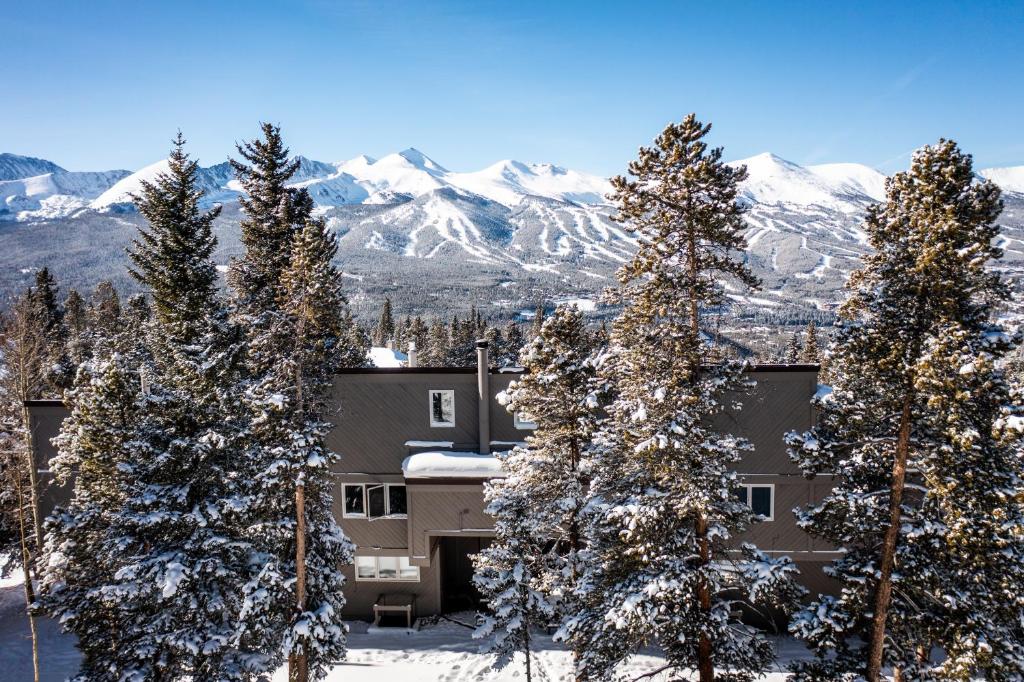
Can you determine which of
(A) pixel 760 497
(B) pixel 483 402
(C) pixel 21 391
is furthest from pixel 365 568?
(A) pixel 760 497

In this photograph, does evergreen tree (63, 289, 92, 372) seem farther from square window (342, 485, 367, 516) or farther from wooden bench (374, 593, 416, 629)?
wooden bench (374, 593, 416, 629)

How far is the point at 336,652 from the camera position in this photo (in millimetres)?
13367

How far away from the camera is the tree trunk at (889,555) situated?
32.7 feet

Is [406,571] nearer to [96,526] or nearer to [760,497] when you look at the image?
[96,526]

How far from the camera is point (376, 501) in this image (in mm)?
20359

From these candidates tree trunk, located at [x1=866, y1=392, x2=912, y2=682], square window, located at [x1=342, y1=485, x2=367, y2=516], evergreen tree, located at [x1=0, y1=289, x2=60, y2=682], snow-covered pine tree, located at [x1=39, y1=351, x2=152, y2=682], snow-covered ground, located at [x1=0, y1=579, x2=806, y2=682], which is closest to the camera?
tree trunk, located at [x1=866, y1=392, x2=912, y2=682]

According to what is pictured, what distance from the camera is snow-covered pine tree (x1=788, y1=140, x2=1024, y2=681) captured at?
345 inches

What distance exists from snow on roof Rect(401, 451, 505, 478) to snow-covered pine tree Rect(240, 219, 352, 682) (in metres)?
5.23

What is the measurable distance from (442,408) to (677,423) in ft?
37.5

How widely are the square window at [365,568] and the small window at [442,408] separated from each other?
6.38 meters

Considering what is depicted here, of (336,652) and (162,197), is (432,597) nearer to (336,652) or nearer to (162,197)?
(336,652)

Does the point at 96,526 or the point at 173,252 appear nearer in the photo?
the point at 96,526

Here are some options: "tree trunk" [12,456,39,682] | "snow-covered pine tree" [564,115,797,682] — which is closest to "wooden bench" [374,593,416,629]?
"tree trunk" [12,456,39,682]

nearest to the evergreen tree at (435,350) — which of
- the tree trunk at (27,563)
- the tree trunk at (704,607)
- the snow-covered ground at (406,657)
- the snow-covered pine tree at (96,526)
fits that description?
the snow-covered ground at (406,657)
